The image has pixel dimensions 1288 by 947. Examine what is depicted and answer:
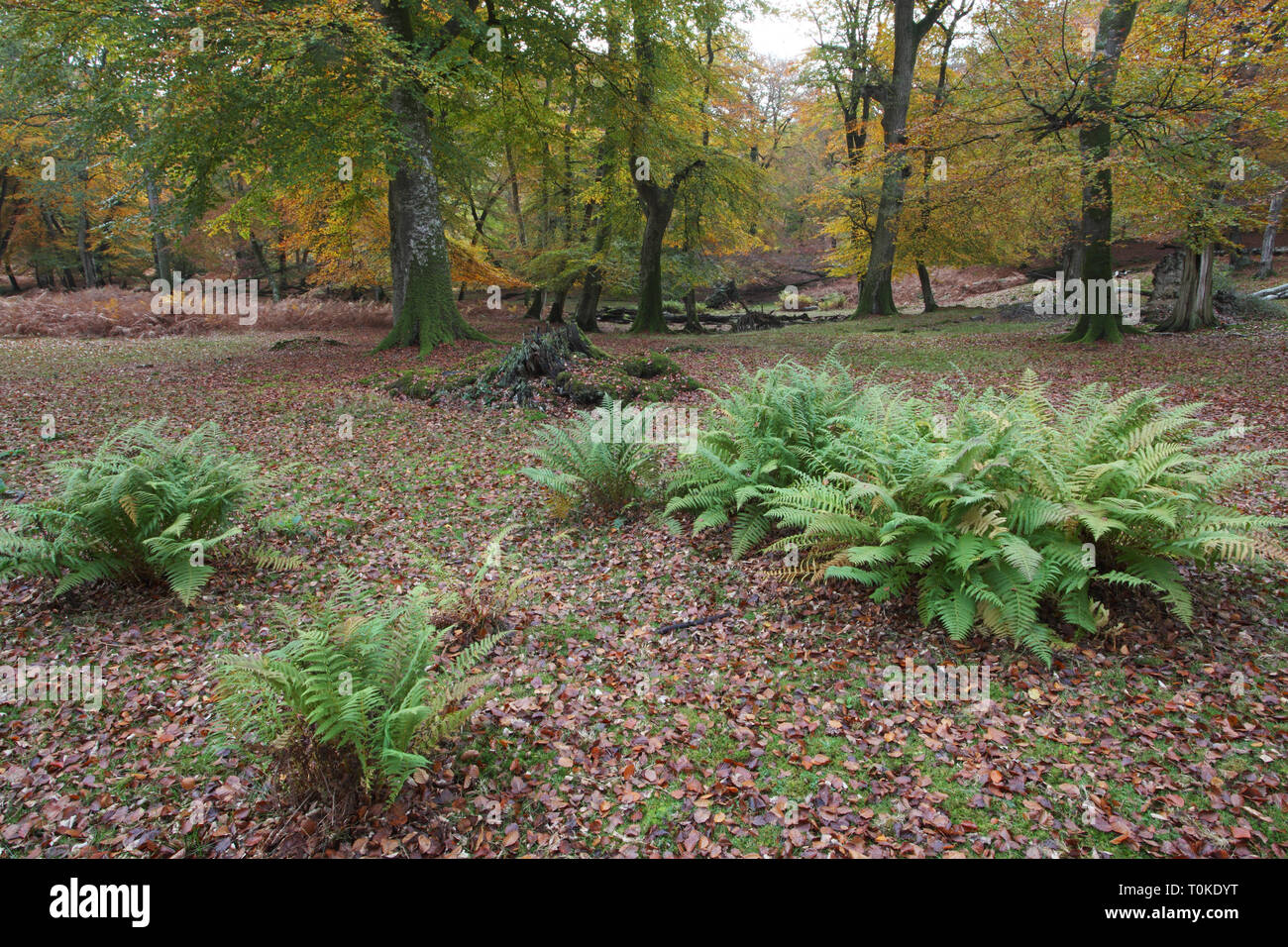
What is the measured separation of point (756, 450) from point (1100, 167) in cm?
996

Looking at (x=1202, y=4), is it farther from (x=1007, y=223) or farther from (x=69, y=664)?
(x=69, y=664)

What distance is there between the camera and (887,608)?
14.6 feet

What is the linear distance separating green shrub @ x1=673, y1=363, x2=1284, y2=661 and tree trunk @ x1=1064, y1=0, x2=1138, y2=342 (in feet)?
29.7

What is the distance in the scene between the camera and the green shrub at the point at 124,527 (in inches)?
168

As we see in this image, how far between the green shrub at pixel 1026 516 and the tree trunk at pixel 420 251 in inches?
446

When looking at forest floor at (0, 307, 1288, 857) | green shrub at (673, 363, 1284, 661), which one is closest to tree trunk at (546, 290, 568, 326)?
forest floor at (0, 307, 1288, 857)

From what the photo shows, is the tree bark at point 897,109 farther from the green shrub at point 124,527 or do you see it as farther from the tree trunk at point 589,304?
the green shrub at point 124,527

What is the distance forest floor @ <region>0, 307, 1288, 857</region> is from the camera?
2840 mm

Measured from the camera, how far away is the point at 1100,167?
11148mm

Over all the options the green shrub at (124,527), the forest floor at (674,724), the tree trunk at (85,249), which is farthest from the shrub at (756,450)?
the tree trunk at (85,249)

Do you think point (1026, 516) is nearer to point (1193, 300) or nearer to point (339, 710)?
point (339, 710)

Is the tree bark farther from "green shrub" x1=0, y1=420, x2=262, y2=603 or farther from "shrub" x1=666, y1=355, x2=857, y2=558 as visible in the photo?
"green shrub" x1=0, y1=420, x2=262, y2=603

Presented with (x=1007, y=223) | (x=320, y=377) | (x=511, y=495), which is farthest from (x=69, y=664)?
(x=1007, y=223)

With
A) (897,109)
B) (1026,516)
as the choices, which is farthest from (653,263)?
(1026,516)
